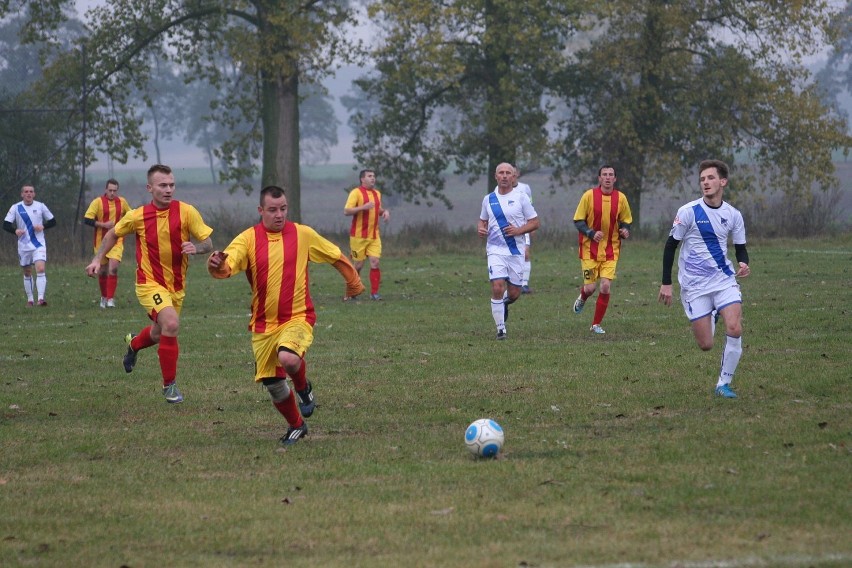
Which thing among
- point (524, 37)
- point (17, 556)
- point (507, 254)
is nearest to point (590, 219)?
point (507, 254)

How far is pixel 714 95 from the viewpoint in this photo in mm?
34062

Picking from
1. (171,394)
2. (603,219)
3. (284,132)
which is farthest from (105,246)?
(284,132)

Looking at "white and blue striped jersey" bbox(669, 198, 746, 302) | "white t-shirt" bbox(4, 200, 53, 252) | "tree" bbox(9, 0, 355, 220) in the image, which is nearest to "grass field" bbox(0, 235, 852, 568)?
"white and blue striped jersey" bbox(669, 198, 746, 302)

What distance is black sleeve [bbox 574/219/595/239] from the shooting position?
47.8ft

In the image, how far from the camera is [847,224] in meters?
33.2

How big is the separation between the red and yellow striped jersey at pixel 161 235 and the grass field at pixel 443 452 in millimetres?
1055

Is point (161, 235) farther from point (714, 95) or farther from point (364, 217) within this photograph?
point (714, 95)

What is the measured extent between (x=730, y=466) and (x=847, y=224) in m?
27.8

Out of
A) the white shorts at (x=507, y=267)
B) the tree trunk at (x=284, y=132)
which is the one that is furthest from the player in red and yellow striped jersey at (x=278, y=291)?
the tree trunk at (x=284, y=132)

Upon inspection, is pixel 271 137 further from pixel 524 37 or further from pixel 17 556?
pixel 17 556

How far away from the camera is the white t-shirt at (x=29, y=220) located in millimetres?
19984

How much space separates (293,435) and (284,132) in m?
25.8

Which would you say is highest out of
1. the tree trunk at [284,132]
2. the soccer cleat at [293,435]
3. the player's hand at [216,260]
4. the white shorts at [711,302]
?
the tree trunk at [284,132]

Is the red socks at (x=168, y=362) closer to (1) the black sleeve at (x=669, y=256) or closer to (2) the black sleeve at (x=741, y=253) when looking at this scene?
(1) the black sleeve at (x=669, y=256)
